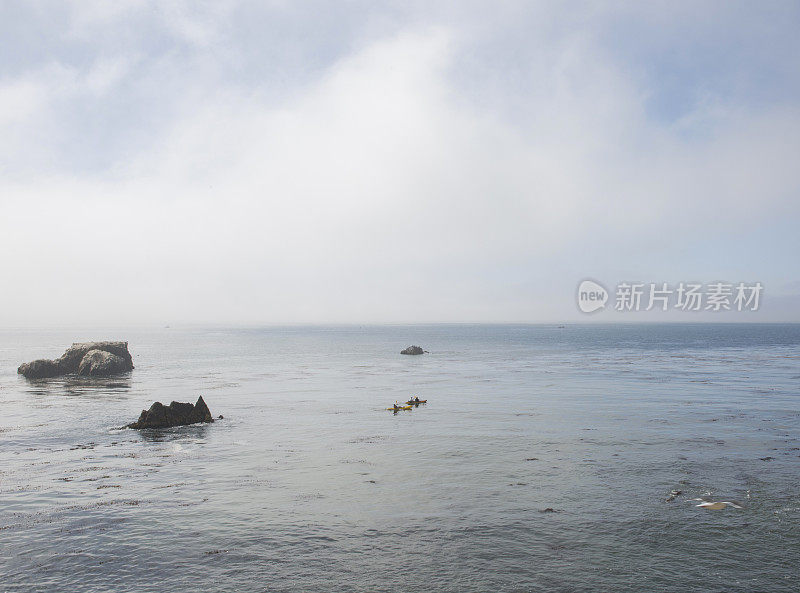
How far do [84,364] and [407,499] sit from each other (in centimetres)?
8708

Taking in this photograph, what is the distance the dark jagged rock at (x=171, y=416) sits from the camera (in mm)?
42000

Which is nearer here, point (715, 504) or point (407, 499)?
point (715, 504)

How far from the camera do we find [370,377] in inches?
3344

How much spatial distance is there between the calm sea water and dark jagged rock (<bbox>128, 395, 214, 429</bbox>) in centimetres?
181

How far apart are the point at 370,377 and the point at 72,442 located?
51.9 metres

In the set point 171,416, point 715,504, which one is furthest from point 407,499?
point 171,416

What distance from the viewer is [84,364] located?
90000 mm

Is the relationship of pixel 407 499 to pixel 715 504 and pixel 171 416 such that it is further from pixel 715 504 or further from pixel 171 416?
pixel 171 416

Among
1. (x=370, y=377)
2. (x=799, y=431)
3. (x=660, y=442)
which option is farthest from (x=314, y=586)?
(x=370, y=377)

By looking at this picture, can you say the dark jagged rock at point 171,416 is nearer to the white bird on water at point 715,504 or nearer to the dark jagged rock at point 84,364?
the white bird on water at point 715,504

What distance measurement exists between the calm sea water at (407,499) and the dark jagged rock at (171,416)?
1.81 meters

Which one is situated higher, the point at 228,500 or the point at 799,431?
the point at 799,431

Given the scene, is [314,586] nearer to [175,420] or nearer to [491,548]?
[491,548]

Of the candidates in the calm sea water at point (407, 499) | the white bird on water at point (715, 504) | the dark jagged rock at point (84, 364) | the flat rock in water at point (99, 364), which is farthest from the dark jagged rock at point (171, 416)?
the dark jagged rock at point (84, 364)
